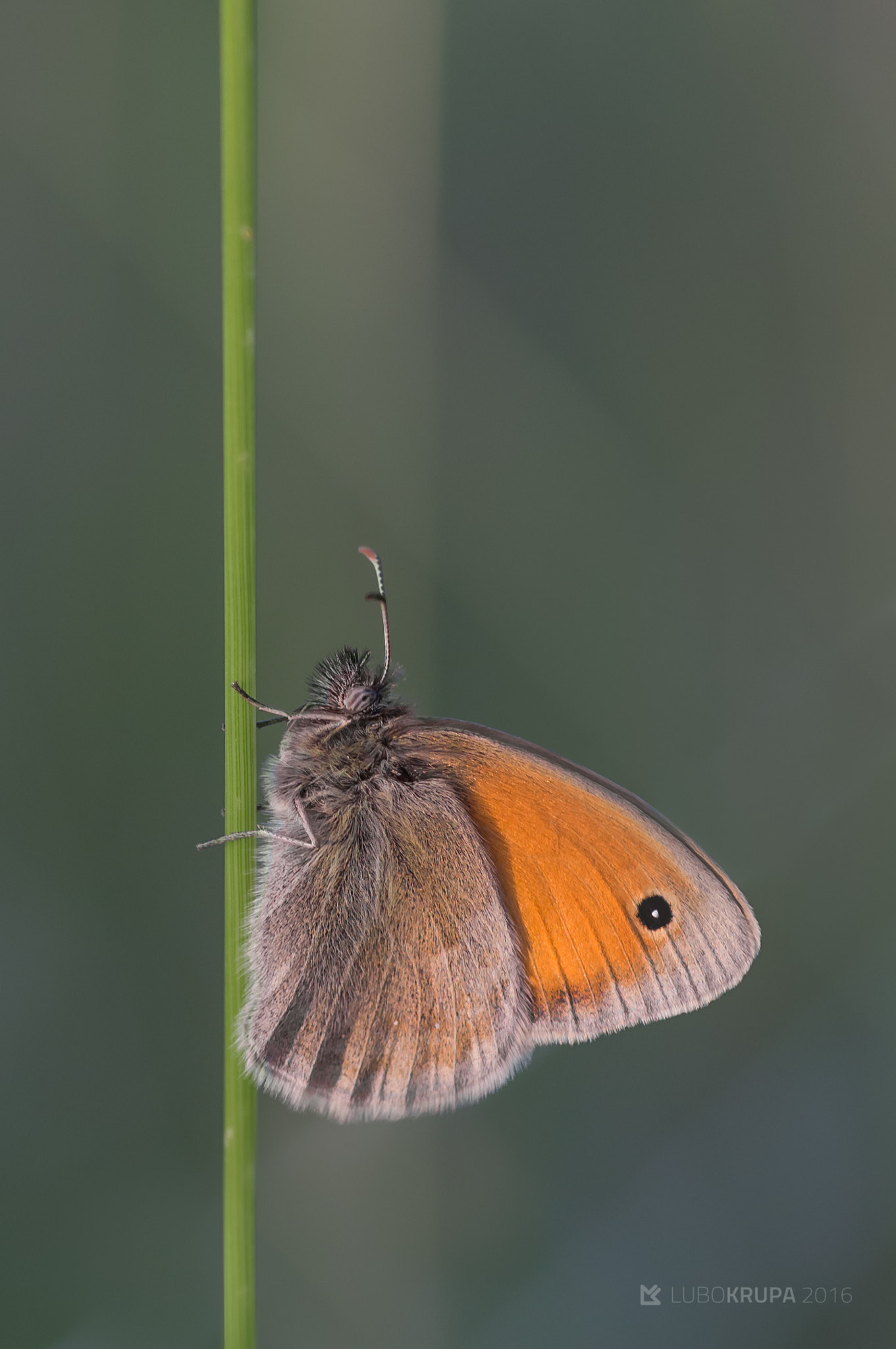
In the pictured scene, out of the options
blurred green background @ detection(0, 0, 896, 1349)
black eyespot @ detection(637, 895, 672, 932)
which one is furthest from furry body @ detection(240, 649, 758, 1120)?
blurred green background @ detection(0, 0, 896, 1349)

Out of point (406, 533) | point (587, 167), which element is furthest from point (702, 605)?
point (587, 167)

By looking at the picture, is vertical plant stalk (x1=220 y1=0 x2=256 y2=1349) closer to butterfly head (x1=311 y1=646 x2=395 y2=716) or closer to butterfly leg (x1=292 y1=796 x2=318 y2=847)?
butterfly leg (x1=292 y1=796 x2=318 y2=847)

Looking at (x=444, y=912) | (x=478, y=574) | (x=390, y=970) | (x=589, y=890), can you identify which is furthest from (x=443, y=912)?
(x=478, y=574)

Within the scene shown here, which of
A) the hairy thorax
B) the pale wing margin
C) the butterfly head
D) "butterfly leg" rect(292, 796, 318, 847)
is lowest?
the pale wing margin

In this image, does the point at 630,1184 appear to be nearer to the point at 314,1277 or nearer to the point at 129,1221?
the point at 314,1277

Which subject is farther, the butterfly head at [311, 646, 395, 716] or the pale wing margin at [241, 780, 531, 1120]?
the butterfly head at [311, 646, 395, 716]

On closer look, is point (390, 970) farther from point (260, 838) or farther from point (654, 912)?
point (654, 912)

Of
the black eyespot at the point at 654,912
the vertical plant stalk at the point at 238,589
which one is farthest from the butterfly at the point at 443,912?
the vertical plant stalk at the point at 238,589
